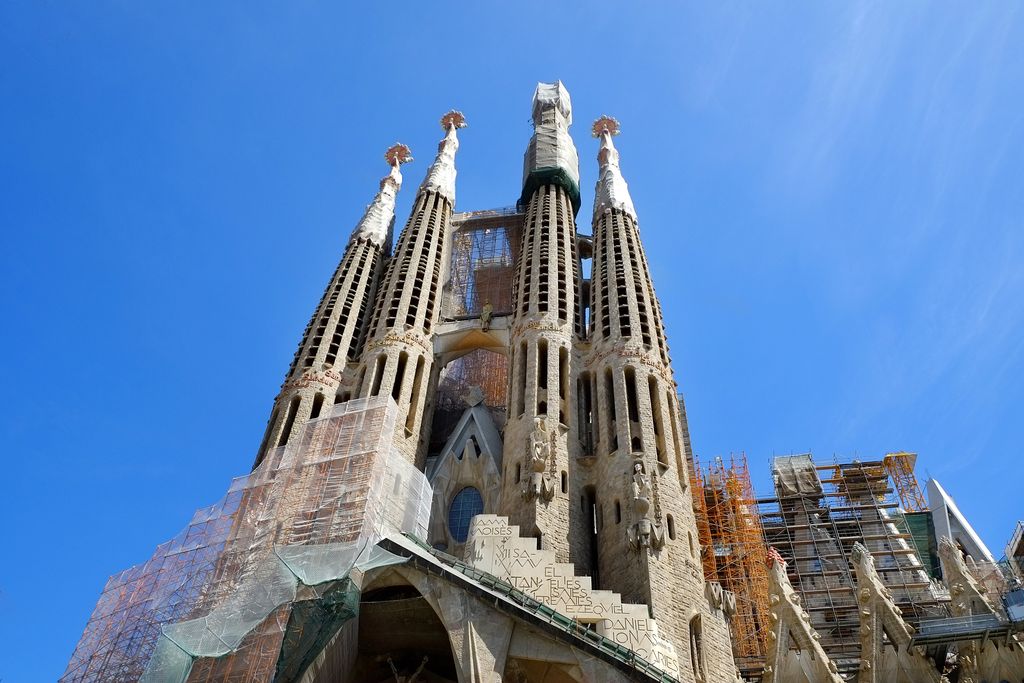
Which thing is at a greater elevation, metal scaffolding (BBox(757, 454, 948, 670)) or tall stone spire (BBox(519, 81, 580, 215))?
tall stone spire (BBox(519, 81, 580, 215))

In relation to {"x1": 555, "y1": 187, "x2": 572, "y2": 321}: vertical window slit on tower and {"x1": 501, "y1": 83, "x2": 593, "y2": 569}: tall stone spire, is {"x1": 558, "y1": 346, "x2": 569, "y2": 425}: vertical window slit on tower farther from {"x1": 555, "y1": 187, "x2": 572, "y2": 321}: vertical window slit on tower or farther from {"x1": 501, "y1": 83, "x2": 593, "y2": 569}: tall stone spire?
{"x1": 555, "y1": 187, "x2": 572, "y2": 321}: vertical window slit on tower

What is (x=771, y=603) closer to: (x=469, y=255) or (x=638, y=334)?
(x=638, y=334)

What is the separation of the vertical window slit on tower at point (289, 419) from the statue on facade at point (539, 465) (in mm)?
8988

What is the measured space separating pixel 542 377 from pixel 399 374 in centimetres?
583

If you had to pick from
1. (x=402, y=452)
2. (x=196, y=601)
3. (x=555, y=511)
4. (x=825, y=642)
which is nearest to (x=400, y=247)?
(x=402, y=452)

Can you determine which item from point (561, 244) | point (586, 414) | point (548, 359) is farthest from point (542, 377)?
point (561, 244)

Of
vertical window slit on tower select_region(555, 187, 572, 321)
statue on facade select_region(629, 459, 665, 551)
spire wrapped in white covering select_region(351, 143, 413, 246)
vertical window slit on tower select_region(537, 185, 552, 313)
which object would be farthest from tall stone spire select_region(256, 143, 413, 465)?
statue on facade select_region(629, 459, 665, 551)

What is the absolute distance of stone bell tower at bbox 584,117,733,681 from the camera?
82.6 ft

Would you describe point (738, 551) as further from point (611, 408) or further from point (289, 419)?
point (289, 419)

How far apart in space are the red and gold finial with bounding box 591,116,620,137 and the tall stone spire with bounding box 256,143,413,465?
1373 centimetres

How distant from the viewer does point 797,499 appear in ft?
134

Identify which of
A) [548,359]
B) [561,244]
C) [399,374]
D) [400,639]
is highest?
[561,244]

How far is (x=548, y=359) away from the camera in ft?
113

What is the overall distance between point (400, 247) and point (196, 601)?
2137 cm
